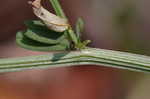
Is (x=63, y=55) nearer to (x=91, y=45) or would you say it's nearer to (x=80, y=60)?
(x=80, y=60)

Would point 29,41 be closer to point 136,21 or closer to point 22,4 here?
point 136,21

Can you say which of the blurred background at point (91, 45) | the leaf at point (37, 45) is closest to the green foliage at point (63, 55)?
the leaf at point (37, 45)

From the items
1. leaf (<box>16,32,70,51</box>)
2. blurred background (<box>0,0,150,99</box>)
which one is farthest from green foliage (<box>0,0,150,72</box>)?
blurred background (<box>0,0,150,99</box>)

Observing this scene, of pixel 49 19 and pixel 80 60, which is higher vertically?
pixel 49 19

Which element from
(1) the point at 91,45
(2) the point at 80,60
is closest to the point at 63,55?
(2) the point at 80,60

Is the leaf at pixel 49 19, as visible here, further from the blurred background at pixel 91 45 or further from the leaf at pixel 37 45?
the blurred background at pixel 91 45

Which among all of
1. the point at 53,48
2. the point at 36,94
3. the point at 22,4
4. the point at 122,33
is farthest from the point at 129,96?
the point at 53,48
